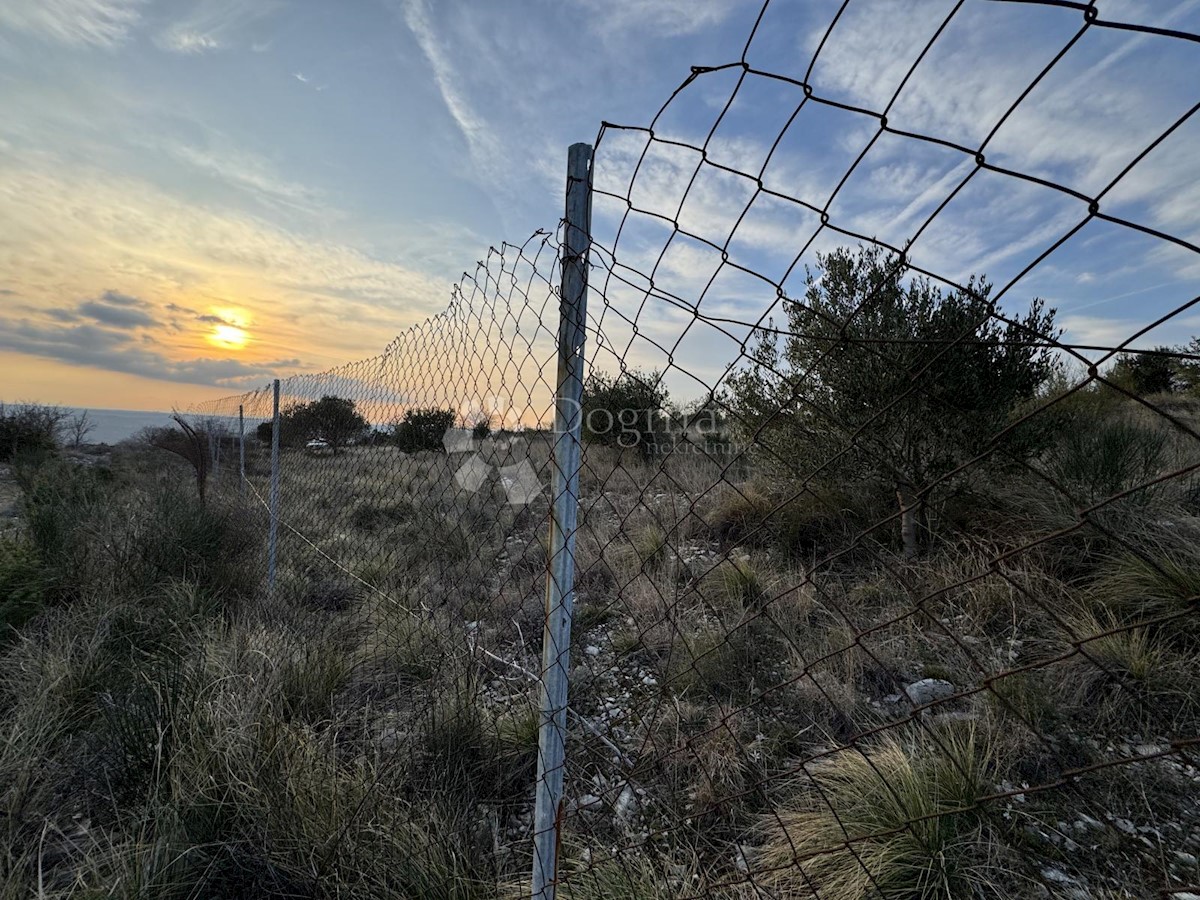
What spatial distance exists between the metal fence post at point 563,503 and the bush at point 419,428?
2.62 metres

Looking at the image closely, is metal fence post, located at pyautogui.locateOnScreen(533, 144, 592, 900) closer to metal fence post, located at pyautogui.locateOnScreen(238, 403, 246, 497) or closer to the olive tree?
the olive tree

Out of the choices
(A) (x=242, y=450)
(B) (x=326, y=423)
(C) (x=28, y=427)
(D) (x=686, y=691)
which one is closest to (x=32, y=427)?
(C) (x=28, y=427)

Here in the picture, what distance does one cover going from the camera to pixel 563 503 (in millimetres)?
1289

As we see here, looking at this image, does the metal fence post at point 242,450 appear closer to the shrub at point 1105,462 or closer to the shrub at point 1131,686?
the shrub at point 1131,686

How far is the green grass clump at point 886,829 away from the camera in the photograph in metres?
1.50

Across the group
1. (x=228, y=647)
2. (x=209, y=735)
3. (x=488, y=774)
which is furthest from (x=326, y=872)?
Answer: (x=228, y=647)

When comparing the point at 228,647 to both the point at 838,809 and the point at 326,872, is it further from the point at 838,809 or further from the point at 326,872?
the point at 838,809

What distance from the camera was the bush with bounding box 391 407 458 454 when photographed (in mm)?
3809

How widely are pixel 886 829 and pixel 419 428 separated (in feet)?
10.9

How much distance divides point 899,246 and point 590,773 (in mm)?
2047

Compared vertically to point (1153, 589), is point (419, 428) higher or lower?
higher

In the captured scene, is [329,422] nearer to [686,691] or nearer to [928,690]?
[686,691]

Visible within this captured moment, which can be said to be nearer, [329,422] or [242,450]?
[329,422]

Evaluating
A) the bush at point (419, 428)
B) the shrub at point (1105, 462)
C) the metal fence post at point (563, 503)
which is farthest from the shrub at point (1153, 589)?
the bush at point (419, 428)
